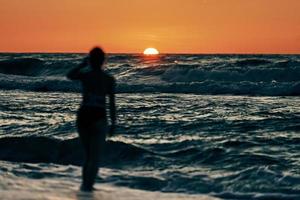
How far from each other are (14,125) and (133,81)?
74.6 ft

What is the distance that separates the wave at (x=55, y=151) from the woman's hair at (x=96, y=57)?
10.9 ft

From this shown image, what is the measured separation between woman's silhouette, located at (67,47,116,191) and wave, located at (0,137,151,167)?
2.88 m

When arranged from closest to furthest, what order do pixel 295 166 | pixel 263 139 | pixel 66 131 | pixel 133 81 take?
pixel 295 166
pixel 263 139
pixel 66 131
pixel 133 81

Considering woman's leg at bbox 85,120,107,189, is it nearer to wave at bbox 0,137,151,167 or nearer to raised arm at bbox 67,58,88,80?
raised arm at bbox 67,58,88,80

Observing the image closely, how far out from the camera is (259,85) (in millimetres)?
30641

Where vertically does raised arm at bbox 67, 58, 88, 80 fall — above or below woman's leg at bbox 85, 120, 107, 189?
above

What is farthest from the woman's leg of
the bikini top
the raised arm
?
the raised arm

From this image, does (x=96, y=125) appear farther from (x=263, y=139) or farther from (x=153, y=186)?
(x=263, y=139)

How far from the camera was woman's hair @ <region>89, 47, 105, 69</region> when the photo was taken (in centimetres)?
800

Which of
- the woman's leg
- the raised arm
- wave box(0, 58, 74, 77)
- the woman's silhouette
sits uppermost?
the raised arm

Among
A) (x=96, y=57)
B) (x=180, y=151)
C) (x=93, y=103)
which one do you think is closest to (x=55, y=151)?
(x=180, y=151)

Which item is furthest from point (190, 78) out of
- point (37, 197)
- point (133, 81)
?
point (37, 197)

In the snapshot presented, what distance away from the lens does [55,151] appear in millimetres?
11891

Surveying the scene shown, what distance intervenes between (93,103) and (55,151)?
4212 millimetres
